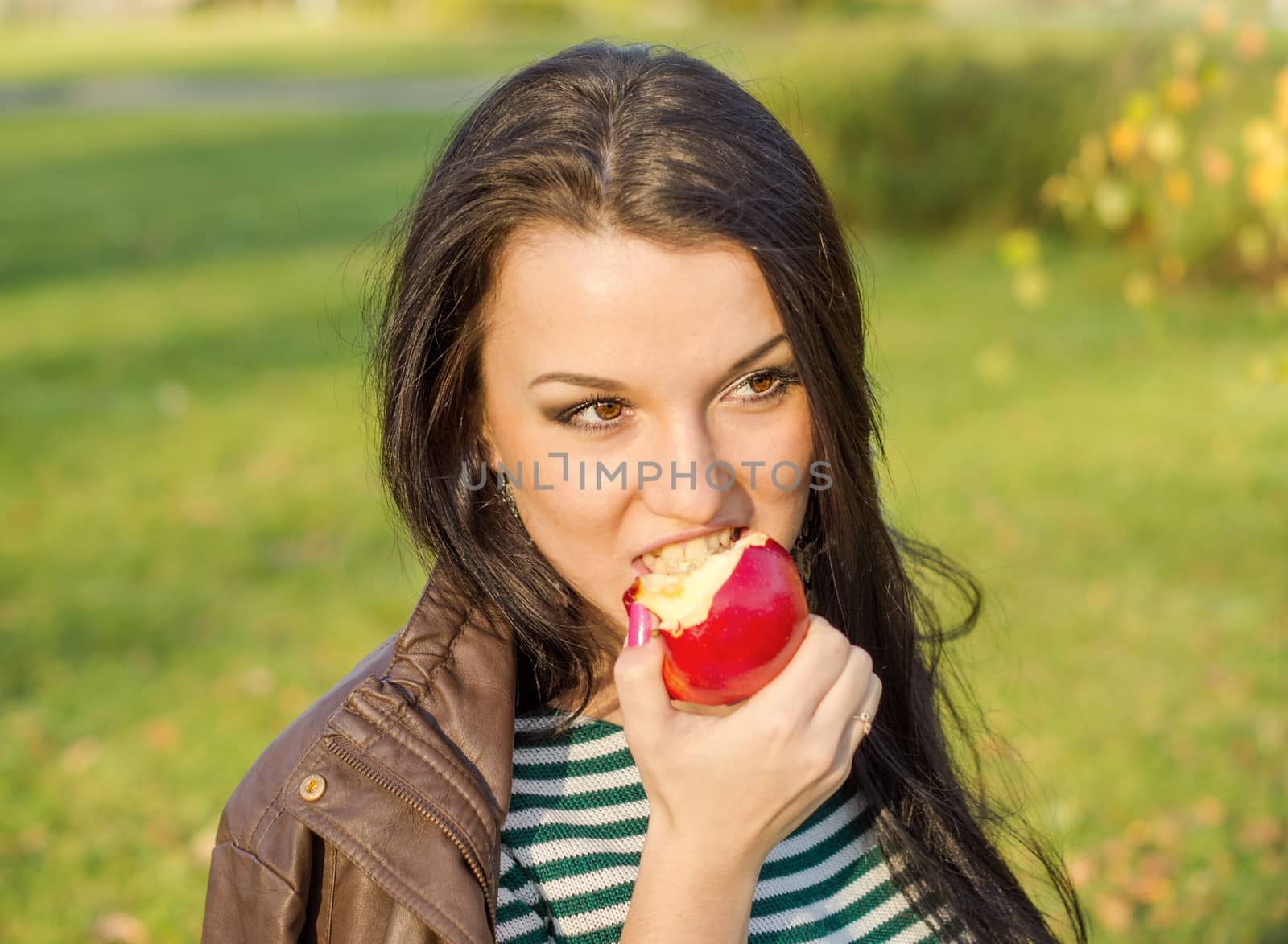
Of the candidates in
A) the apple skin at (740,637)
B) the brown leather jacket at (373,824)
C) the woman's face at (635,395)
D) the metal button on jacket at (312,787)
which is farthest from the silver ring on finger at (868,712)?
the metal button on jacket at (312,787)

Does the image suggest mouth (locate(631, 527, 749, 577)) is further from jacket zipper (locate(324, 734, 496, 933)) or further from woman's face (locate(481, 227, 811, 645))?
jacket zipper (locate(324, 734, 496, 933))

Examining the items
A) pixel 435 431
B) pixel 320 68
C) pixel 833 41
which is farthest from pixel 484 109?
pixel 320 68

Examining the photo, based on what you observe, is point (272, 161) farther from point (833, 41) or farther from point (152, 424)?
point (152, 424)

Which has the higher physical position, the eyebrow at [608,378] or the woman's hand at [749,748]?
the eyebrow at [608,378]

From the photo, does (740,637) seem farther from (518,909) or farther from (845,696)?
(518,909)

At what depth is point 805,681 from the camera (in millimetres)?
1413

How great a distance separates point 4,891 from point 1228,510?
4.64 metres

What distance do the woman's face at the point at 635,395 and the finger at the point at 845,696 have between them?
0.19 m

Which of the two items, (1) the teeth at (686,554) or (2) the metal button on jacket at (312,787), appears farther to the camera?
(1) the teeth at (686,554)

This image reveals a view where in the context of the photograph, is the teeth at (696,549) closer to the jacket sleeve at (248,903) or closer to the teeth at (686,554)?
the teeth at (686,554)

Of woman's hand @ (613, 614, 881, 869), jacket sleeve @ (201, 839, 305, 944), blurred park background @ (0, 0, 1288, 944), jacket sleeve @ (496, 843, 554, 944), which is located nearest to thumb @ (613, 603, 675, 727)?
woman's hand @ (613, 614, 881, 869)

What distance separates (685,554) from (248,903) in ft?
1.85

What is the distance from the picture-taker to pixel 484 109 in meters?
1.61

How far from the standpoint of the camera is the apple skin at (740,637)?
58.0 inches
